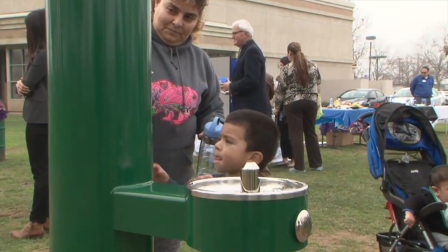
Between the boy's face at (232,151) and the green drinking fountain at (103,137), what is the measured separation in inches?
34.1

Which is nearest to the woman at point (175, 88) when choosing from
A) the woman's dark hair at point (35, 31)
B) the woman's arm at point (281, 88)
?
the woman's dark hair at point (35, 31)

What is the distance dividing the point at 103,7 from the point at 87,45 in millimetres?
74

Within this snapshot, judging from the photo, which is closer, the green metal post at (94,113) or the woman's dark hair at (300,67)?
the green metal post at (94,113)

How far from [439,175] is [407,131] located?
0.79m

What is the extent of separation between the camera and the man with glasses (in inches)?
249

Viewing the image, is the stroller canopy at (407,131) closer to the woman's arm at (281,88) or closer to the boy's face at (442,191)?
the boy's face at (442,191)

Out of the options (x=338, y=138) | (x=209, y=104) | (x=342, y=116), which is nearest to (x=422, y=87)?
(x=338, y=138)

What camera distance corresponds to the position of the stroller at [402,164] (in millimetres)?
3387

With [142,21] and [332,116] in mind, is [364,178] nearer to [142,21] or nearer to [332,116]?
[332,116]

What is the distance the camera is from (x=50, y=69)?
1.04 metres

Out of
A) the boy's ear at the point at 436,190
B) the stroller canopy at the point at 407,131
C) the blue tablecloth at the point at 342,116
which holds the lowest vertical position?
the boy's ear at the point at 436,190

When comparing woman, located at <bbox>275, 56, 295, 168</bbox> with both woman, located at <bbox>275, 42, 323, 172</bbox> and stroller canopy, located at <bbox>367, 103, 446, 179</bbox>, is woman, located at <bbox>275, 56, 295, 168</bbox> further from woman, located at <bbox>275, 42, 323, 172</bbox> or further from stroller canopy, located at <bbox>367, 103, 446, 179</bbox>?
stroller canopy, located at <bbox>367, 103, 446, 179</bbox>

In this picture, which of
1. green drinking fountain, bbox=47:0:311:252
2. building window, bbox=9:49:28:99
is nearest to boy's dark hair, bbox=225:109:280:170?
green drinking fountain, bbox=47:0:311:252

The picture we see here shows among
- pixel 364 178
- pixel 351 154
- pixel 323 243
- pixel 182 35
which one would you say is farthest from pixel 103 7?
pixel 351 154
